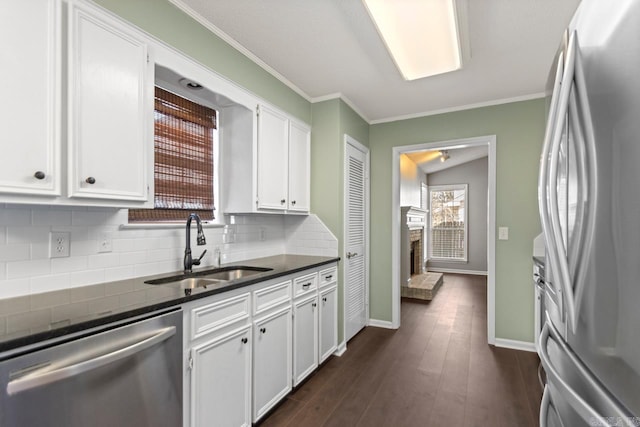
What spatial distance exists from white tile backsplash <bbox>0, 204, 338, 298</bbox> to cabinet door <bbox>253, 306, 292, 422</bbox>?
2.23 ft

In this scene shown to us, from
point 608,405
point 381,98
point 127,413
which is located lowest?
point 127,413

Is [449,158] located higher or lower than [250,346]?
higher

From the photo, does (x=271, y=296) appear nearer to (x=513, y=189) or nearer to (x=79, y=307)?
(x=79, y=307)

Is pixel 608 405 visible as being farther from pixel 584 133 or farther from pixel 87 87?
pixel 87 87

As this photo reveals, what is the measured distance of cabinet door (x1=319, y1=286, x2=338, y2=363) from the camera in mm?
2648

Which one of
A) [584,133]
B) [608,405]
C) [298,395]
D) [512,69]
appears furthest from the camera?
[512,69]

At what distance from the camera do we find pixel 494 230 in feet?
10.7

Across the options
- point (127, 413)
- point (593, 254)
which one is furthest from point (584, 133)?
point (127, 413)

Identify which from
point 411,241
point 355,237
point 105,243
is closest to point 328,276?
point 355,237

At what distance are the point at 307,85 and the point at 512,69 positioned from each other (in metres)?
1.77

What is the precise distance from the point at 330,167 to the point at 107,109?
1.96 metres

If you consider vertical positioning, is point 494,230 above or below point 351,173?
below

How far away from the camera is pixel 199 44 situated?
2.01 m

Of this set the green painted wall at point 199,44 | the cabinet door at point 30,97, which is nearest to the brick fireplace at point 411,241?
the green painted wall at point 199,44
